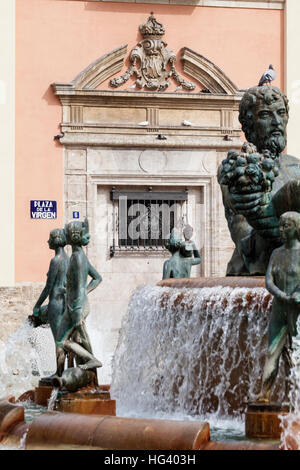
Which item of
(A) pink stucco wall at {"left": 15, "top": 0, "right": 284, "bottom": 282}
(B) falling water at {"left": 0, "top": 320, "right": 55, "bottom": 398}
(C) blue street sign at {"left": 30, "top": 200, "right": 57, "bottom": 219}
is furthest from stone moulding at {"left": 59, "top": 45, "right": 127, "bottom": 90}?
(B) falling water at {"left": 0, "top": 320, "right": 55, "bottom": 398}

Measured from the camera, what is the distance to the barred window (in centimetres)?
1859

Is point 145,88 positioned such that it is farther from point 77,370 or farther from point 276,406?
point 276,406

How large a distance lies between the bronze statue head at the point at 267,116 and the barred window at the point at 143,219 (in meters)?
10.9

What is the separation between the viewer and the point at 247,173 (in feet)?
22.7

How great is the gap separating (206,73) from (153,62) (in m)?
0.97

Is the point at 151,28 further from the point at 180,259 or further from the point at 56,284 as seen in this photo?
the point at 56,284

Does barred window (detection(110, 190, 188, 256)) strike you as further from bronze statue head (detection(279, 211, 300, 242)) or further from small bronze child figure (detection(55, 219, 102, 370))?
bronze statue head (detection(279, 211, 300, 242))

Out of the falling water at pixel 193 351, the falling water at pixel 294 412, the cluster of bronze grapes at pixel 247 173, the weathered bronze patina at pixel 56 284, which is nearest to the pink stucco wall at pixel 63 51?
the weathered bronze patina at pixel 56 284

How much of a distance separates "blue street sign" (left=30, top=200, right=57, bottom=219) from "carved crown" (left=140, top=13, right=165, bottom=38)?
3532 millimetres

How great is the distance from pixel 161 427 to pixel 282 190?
2.22 m

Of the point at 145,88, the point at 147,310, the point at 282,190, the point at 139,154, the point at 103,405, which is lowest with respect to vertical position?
the point at 103,405

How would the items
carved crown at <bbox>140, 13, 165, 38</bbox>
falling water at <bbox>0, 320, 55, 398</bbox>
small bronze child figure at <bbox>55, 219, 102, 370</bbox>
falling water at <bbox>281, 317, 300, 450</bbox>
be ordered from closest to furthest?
falling water at <bbox>281, 317, 300, 450</bbox> < small bronze child figure at <bbox>55, 219, 102, 370</bbox> < falling water at <bbox>0, 320, 55, 398</bbox> < carved crown at <bbox>140, 13, 165, 38</bbox>

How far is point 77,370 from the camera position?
725 centimetres
